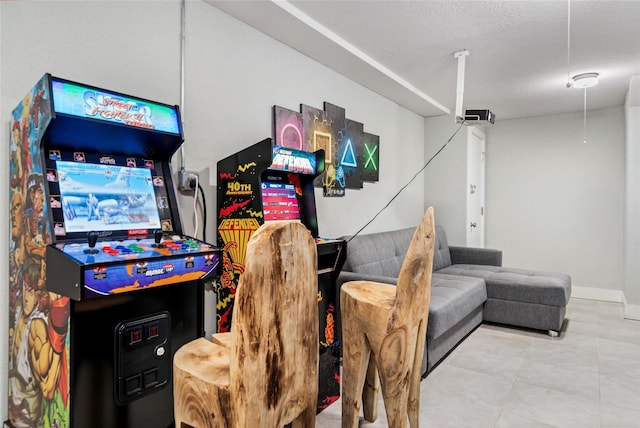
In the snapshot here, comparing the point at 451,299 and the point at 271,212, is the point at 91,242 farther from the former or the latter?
the point at 451,299

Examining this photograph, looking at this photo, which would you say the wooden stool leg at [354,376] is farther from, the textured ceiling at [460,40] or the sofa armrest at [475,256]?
the sofa armrest at [475,256]

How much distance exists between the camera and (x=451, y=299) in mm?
3061

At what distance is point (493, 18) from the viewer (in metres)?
2.71

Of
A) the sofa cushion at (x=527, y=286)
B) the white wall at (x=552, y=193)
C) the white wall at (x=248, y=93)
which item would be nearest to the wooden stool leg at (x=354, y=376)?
the white wall at (x=248, y=93)

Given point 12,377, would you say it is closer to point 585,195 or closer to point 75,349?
point 75,349

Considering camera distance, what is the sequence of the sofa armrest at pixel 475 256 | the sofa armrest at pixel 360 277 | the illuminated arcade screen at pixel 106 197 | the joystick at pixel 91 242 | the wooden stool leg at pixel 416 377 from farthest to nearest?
the sofa armrest at pixel 475 256
the sofa armrest at pixel 360 277
the wooden stool leg at pixel 416 377
the illuminated arcade screen at pixel 106 197
the joystick at pixel 91 242

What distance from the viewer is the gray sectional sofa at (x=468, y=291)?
122 inches

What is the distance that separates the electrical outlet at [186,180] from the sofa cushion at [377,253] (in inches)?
58.2

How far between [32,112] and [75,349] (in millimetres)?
868

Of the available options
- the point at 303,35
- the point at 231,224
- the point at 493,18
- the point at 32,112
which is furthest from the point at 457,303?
the point at 32,112

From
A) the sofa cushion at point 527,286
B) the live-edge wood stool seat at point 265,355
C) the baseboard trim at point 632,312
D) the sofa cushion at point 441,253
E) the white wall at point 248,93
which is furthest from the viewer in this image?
the sofa cushion at point 441,253

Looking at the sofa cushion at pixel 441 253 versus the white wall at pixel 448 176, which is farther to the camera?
the white wall at pixel 448 176

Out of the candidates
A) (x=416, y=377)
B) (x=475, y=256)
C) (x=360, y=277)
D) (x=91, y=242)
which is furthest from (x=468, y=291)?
(x=91, y=242)

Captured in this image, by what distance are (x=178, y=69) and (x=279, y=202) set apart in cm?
98
